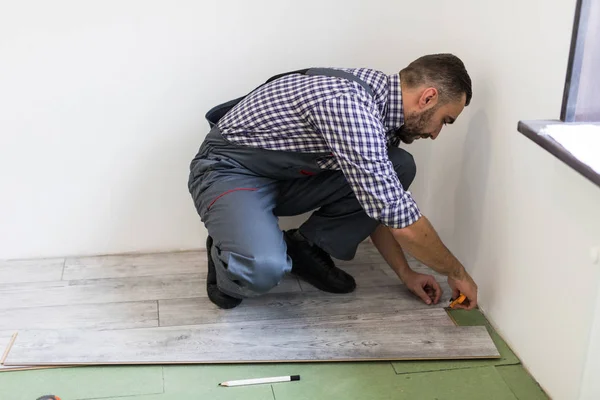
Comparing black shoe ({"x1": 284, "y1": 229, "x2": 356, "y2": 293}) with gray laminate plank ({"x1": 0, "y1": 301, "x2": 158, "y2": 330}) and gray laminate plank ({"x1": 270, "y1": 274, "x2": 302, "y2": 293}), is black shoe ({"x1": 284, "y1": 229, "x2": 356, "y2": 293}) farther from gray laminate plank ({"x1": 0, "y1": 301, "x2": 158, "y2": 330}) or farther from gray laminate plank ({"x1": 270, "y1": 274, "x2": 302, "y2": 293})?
gray laminate plank ({"x1": 0, "y1": 301, "x2": 158, "y2": 330})

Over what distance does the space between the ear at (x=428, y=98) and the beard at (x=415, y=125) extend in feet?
0.05

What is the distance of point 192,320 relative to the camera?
2055mm

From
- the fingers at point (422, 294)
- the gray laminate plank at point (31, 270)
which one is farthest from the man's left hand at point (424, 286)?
the gray laminate plank at point (31, 270)

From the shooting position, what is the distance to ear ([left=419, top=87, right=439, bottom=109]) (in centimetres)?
191

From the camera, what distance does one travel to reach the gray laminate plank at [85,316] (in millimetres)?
2023

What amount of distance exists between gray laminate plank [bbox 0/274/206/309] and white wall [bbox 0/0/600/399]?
0.68ft

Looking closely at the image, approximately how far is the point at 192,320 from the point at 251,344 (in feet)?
0.71

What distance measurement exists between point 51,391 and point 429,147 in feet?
4.62

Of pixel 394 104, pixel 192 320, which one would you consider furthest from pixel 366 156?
pixel 192 320

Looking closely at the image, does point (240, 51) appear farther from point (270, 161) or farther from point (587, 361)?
point (587, 361)

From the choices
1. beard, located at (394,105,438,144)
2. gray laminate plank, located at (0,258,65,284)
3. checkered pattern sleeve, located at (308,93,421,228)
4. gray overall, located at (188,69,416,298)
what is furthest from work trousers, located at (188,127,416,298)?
gray laminate plank, located at (0,258,65,284)

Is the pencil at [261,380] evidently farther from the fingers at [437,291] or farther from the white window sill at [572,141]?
the white window sill at [572,141]

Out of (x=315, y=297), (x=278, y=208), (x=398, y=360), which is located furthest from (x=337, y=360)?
(x=278, y=208)

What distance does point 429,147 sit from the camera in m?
2.44
